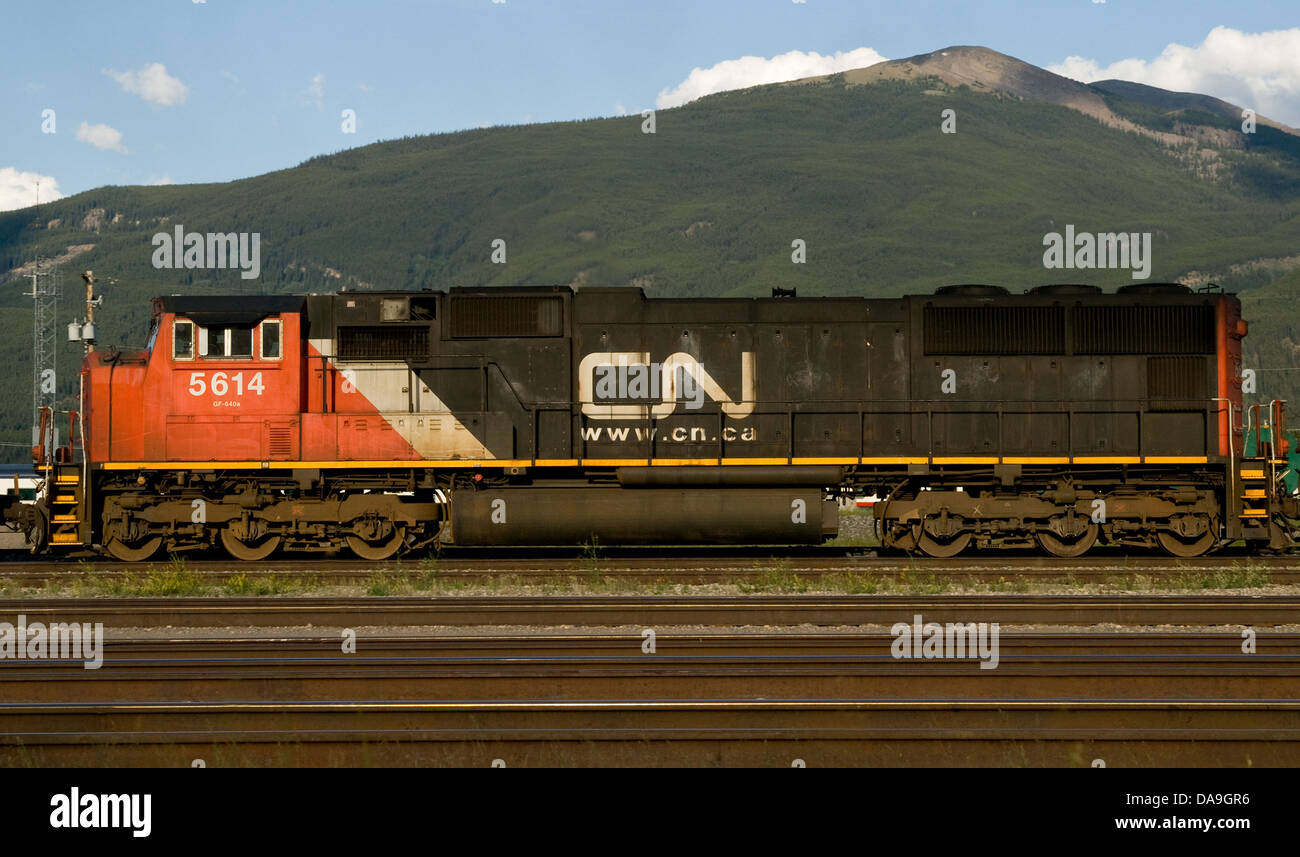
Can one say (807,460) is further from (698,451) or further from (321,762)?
(321,762)

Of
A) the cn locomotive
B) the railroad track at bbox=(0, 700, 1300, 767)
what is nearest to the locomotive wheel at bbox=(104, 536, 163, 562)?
the cn locomotive

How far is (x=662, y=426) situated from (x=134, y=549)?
8.54 meters

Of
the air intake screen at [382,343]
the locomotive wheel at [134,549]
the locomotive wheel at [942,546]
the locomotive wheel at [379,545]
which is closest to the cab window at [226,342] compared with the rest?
the air intake screen at [382,343]

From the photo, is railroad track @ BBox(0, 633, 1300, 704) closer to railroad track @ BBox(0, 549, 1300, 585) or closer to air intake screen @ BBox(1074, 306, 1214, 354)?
railroad track @ BBox(0, 549, 1300, 585)

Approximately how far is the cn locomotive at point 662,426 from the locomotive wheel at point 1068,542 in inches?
1.4

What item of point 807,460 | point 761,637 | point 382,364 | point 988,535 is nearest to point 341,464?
point 382,364

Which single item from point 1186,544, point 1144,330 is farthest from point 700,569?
point 1144,330

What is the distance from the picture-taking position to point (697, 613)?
12.8 m

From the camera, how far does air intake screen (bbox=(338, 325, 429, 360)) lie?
59.4 ft

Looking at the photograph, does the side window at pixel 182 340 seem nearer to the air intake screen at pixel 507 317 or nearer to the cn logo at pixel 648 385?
the air intake screen at pixel 507 317

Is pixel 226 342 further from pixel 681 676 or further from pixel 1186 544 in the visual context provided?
pixel 1186 544

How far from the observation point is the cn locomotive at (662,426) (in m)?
17.7

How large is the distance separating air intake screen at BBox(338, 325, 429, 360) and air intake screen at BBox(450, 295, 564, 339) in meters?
0.57
